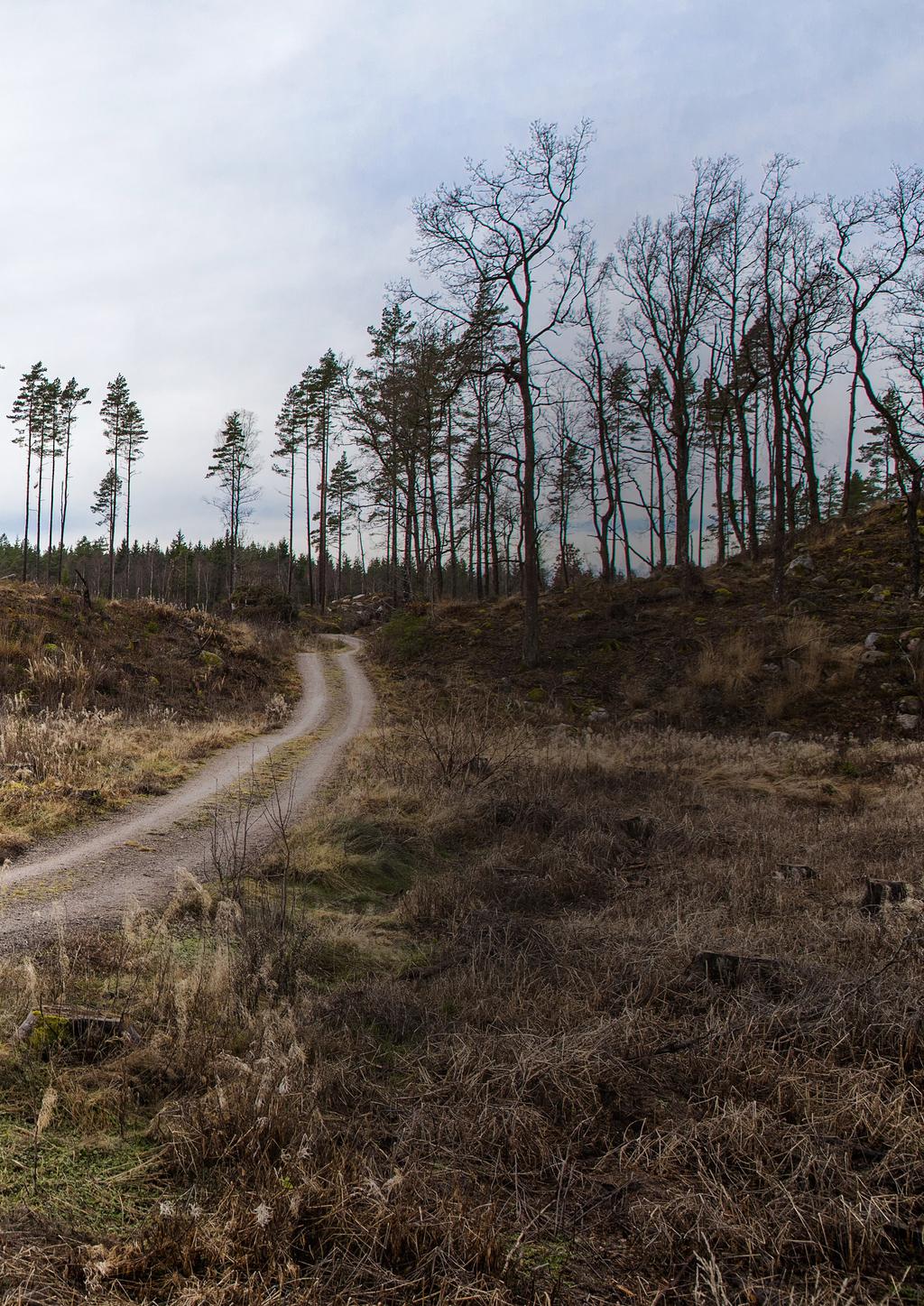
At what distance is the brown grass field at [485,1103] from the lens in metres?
2.13

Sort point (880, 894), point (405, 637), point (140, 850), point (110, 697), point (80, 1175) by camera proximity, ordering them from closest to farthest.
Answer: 1. point (80, 1175)
2. point (880, 894)
3. point (140, 850)
4. point (110, 697)
5. point (405, 637)

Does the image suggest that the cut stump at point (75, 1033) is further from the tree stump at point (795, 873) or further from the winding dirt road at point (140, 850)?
the tree stump at point (795, 873)

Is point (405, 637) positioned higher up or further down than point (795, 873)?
higher up

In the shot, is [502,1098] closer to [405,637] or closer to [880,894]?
[880,894]

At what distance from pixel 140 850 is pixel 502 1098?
5522 millimetres

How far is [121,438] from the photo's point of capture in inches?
2131

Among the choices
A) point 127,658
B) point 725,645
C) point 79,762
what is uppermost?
point 725,645

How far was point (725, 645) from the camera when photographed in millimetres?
19922

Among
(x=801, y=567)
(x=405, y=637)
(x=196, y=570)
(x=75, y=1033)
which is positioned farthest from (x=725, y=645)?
(x=196, y=570)

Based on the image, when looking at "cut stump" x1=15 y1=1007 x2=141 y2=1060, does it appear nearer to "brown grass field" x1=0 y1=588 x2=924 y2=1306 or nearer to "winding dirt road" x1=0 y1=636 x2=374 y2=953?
"brown grass field" x1=0 y1=588 x2=924 y2=1306

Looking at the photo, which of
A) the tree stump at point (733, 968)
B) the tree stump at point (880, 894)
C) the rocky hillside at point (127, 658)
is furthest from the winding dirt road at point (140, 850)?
the tree stump at point (880, 894)

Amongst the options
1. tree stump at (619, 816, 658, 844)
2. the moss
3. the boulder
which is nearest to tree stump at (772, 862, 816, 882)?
tree stump at (619, 816, 658, 844)

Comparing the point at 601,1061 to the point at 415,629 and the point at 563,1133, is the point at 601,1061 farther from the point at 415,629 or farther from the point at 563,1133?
the point at 415,629

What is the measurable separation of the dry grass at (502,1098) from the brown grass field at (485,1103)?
14 mm
